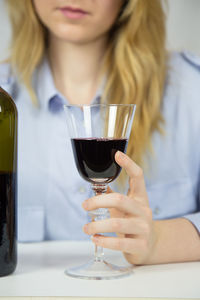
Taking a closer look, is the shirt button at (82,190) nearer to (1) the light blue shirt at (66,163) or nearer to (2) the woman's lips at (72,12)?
(1) the light blue shirt at (66,163)

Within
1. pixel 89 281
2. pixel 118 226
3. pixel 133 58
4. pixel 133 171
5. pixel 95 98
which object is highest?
pixel 133 58

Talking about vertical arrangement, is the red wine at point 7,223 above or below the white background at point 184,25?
below

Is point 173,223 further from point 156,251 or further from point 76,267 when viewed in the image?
point 76,267

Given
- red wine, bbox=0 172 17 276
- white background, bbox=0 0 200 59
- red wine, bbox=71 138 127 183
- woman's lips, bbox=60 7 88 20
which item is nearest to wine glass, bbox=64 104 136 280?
red wine, bbox=71 138 127 183

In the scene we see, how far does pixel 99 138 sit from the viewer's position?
3.68 feet

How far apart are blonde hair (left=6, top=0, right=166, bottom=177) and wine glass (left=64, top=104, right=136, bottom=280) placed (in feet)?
2.48

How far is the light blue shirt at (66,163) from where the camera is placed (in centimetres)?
192

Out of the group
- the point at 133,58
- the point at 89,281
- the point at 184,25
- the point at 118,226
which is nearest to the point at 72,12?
the point at 133,58

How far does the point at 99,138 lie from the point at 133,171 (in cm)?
12

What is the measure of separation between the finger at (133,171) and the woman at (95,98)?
2.18 feet

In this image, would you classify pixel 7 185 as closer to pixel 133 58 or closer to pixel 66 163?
pixel 66 163

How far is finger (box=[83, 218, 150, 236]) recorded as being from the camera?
1.11 m

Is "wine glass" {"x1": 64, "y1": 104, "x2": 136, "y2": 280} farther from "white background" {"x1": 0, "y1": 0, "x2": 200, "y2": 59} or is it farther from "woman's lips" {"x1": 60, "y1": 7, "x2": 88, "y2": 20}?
"white background" {"x1": 0, "y1": 0, "x2": 200, "y2": 59}

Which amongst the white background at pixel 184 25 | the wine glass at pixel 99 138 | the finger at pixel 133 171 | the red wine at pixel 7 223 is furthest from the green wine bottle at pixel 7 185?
the white background at pixel 184 25
